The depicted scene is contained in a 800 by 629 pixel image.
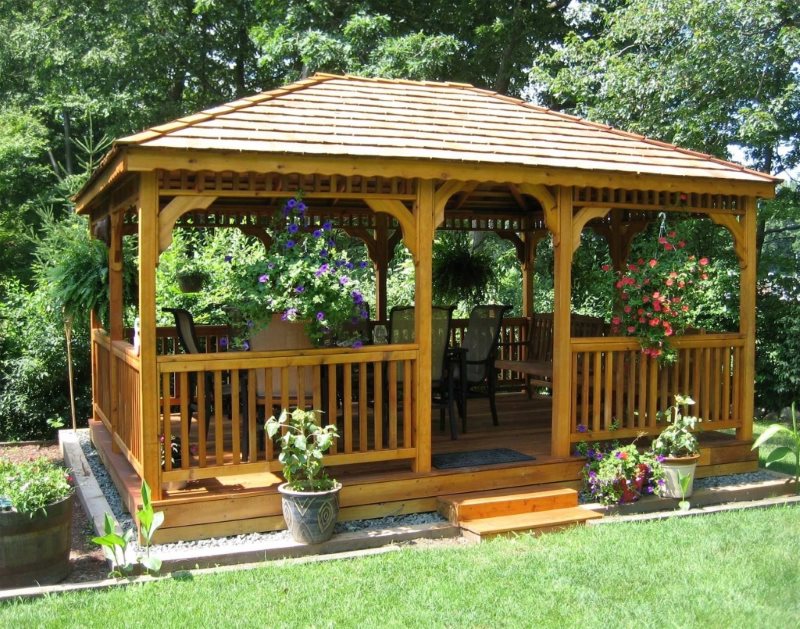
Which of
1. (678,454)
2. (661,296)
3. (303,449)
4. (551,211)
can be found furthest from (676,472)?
(303,449)

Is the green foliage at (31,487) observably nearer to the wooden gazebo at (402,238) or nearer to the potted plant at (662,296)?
the wooden gazebo at (402,238)

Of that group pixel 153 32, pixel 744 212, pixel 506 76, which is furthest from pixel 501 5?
pixel 744 212

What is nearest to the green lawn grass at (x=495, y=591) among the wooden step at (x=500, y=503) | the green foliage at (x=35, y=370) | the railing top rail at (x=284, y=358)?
the wooden step at (x=500, y=503)

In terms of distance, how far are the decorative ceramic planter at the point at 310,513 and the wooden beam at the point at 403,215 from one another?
1.78m

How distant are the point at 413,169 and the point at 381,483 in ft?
7.11

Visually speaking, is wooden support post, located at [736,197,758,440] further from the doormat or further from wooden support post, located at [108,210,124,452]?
wooden support post, located at [108,210,124,452]

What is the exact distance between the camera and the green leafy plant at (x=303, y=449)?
5070 millimetres

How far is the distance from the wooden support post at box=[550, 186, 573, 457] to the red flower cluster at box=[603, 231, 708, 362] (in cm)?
49

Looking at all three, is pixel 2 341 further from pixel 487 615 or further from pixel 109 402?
pixel 487 615

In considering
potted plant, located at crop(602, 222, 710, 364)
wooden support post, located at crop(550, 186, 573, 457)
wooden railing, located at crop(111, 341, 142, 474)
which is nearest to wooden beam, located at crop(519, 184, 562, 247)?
wooden support post, located at crop(550, 186, 573, 457)

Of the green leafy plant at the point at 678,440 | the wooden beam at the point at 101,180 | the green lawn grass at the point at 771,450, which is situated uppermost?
the wooden beam at the point at 101,180

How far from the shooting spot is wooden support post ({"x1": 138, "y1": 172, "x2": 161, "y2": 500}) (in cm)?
502

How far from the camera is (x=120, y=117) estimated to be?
16766 mm

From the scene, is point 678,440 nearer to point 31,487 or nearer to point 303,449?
point 303,449
